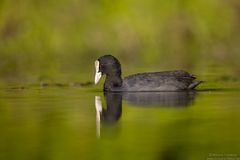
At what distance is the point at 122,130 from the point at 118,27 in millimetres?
65729

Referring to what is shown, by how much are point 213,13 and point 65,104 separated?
204ft

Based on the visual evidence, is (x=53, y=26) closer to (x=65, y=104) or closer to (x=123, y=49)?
(x=123, y=49)

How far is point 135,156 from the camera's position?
60.9 feet

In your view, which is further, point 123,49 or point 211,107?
point 123,49

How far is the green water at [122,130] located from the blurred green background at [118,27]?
52247mm

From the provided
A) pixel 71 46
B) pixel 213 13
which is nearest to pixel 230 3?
pixel 213 13

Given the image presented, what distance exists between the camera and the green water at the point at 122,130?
19.0m

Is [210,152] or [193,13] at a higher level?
[193,13]

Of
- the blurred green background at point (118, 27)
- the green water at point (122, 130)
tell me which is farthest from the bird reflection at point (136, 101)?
the blurred green background at point (118, 27)

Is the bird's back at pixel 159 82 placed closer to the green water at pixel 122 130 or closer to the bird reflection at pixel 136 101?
the bird reflection at pixel 136 101

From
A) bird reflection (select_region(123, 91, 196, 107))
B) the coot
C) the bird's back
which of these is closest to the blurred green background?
the coot

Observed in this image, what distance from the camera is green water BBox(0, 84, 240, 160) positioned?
19.0 m

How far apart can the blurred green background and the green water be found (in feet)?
171

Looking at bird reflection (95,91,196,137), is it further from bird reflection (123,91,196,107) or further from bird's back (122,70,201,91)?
bird's back (122,70,201,91)
